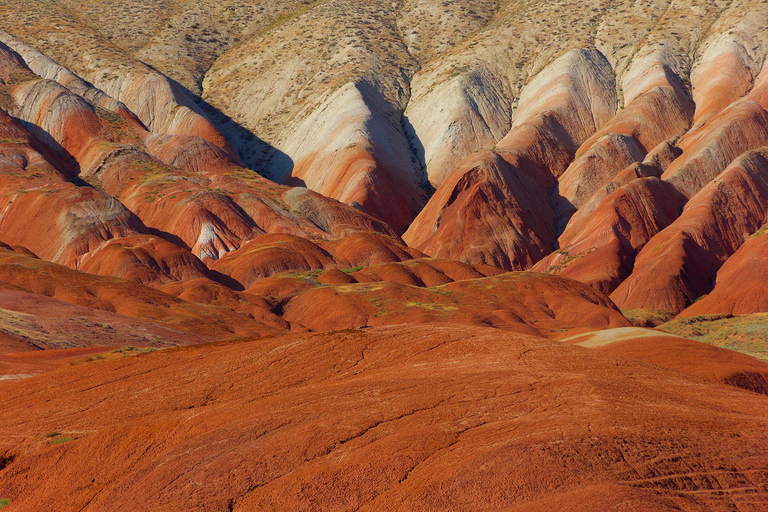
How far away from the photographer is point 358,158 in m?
76.2

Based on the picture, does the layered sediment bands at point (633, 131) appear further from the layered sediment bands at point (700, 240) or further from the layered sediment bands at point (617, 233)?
the layered sediment bands at point (700, 240)

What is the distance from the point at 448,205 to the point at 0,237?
133ft

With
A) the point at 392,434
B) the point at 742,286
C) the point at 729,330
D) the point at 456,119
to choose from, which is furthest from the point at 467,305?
the point at 456,119

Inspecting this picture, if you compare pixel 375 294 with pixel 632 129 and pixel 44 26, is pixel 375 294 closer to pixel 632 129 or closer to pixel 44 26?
pixel 632 129

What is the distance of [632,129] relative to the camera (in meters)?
79.4

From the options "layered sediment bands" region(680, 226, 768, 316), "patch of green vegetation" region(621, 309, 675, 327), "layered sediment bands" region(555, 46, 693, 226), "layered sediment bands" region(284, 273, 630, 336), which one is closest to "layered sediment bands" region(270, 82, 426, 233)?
"layered sediment bands" region(555, 46, 693, 226)

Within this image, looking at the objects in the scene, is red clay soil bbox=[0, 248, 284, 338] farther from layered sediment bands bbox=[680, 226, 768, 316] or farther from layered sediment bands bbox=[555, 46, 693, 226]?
layered sediment bands bbox=[555, 46, 693, 226]

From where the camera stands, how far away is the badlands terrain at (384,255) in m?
12.2

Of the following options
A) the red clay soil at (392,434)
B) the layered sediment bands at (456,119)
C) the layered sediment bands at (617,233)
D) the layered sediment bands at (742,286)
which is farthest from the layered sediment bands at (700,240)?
the red clay soil at (392,434)

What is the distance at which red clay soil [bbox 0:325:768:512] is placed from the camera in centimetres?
1097

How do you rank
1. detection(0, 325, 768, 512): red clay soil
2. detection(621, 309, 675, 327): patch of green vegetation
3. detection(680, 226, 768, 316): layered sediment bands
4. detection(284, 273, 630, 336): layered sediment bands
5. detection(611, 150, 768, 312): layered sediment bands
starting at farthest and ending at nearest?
detection(611, 150, 768, 312): layered sediment bands
detection(680, 226, 768, 316): layered sediment bands
detection(621, 309, 675, 327): patch of green vegetation
detection(284, 273, 630, 336): layered sediment bands
detection(0, 325, 768, 512): red clay soil

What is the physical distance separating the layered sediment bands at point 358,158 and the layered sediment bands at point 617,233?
713 inches

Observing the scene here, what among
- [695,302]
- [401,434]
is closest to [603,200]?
[695,302]

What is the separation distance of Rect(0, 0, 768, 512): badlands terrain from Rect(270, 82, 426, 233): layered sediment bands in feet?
1.31
